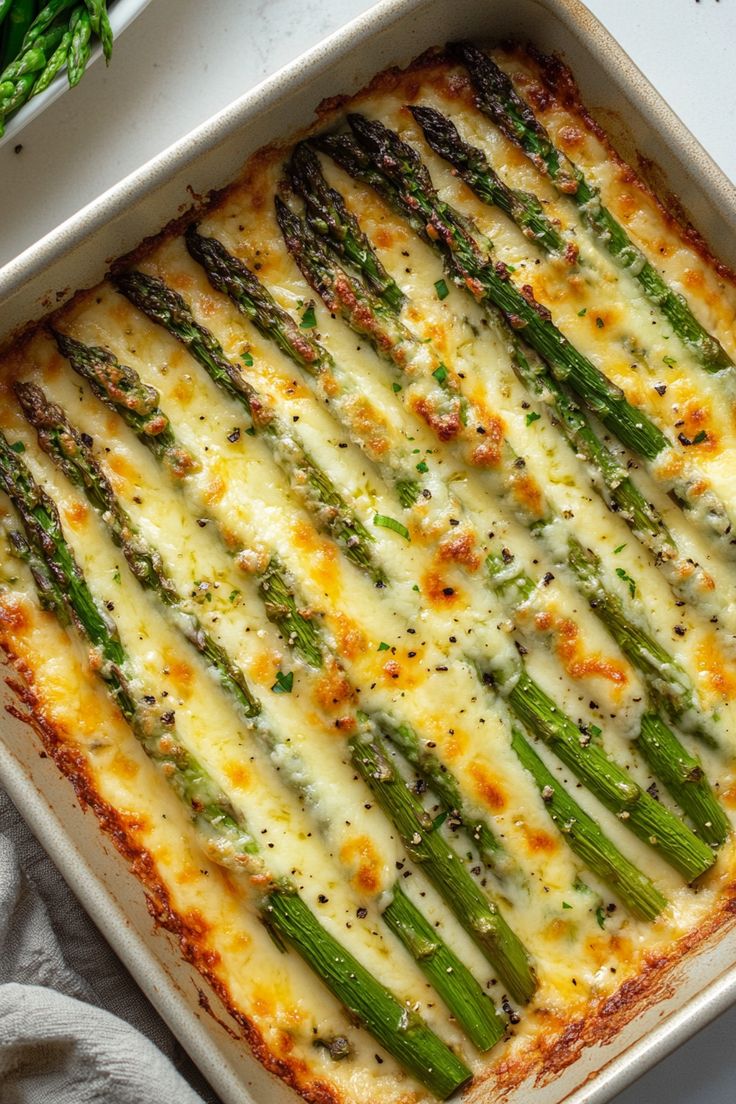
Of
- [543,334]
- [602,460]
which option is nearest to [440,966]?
[602,460]

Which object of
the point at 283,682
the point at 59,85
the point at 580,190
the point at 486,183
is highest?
the point at 59,85

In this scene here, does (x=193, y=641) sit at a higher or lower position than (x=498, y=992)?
higher

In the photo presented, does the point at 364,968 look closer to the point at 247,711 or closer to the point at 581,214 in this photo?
the point at 247,711

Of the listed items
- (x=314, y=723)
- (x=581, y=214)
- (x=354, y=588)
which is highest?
(x=581, y=214)

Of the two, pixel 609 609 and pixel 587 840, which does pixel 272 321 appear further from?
pixel 587 840

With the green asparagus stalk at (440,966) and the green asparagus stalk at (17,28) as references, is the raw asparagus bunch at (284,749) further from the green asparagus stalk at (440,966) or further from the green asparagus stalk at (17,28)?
the green asparagus stalk at (17,28)

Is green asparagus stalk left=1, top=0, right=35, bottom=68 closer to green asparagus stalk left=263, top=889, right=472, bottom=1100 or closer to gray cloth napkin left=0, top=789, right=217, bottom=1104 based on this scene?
gray cloth napkin left=0, top=789, right=217, bottom=1104

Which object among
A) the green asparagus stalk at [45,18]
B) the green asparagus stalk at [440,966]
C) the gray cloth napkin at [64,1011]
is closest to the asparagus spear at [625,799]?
the green asparagus stalk at [440,966]

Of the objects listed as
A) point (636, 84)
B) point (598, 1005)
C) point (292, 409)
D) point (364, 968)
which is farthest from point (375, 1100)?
point (636, 84)
